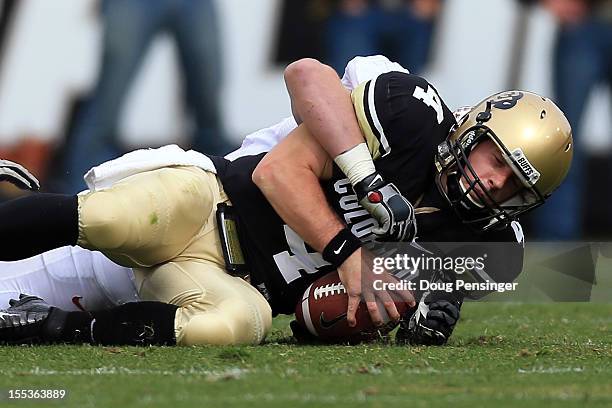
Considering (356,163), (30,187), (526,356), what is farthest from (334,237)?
(30,187)

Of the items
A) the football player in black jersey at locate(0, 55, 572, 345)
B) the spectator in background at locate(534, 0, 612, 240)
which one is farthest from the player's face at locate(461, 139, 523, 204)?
the spectator in background at locate(534, 0, 612, 240)

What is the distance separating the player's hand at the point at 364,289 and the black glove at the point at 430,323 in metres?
0.07

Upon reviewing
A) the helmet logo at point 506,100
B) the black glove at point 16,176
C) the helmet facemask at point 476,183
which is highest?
the helmet logo at point 506,100

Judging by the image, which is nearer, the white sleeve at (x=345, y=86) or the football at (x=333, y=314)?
the football at (x=333, y=314)

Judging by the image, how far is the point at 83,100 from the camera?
7379 millimetres

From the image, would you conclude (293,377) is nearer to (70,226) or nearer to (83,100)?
(70,226)

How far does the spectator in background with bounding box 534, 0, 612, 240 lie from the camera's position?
756 cm

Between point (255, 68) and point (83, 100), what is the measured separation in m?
Answer: 1.07

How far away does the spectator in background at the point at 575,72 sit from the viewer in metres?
7.56

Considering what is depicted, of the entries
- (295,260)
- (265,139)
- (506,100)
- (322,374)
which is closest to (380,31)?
(265,139)

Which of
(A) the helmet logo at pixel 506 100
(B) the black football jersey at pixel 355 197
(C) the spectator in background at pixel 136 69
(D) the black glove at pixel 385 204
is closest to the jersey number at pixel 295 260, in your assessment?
(B) the black football jersey at pixel 355 197

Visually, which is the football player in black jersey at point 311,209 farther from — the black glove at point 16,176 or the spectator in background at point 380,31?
the spectator in background at point 380,31

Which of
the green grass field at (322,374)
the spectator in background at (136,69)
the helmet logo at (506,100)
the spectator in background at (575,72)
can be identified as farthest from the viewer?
the spectator in background at (575,72)

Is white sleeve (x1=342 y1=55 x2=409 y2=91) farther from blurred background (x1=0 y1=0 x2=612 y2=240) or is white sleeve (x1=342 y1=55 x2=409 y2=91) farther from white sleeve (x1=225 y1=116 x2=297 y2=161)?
blurred background (x1=0 y1=0 x2=612 y2=240)
